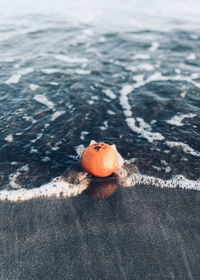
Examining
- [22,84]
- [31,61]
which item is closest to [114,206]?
[22,84]

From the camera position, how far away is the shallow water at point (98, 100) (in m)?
4.34

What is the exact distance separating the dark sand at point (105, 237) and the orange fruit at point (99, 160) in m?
0.37

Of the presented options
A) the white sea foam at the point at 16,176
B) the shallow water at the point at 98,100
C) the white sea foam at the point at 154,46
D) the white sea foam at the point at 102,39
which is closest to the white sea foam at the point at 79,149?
the shallow water at the point at 98,100

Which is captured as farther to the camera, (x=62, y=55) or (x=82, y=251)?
(x=62, y=55)

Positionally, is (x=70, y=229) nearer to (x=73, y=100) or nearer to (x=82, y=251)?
(x=82, y=251)

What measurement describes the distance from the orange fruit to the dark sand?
368 mm

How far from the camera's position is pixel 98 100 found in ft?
20.0

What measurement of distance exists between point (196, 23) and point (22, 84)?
32.3 ft

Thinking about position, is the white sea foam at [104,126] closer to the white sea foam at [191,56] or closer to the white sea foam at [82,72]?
the white sea foam at [82,72]

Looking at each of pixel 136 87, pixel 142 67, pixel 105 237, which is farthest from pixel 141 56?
pixel 105 237

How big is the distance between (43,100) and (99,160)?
307cm

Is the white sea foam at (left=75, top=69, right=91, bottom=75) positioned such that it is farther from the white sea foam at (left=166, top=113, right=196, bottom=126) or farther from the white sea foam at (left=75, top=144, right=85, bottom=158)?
the white sea foam at (left=75, top=144, right=85, bottom=158)

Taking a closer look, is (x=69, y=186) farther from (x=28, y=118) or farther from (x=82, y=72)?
(x=82, y=72)

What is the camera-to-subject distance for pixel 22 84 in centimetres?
675
